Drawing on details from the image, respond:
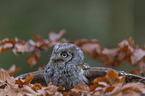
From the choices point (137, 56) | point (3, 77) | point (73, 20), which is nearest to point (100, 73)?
point (137, 56)

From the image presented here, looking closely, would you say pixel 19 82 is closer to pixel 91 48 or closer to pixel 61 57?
pixel 61 57

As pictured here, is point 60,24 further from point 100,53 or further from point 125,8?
point 100,53

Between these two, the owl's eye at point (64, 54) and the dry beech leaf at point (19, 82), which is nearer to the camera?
the dry beech leaf at point (19, 82)

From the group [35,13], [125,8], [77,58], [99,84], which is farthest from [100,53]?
[35,13]

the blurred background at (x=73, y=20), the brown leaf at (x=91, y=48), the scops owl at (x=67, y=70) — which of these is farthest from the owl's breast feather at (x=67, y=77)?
the blurred background at (x=73, y=20)

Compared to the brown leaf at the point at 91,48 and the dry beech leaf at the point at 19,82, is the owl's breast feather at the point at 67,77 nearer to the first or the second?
the dry beech leaf at the point at 19,82

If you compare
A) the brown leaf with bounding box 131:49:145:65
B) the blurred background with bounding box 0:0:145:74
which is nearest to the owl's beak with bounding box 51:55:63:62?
the brown leaf with bounding box 131:49:145:65
